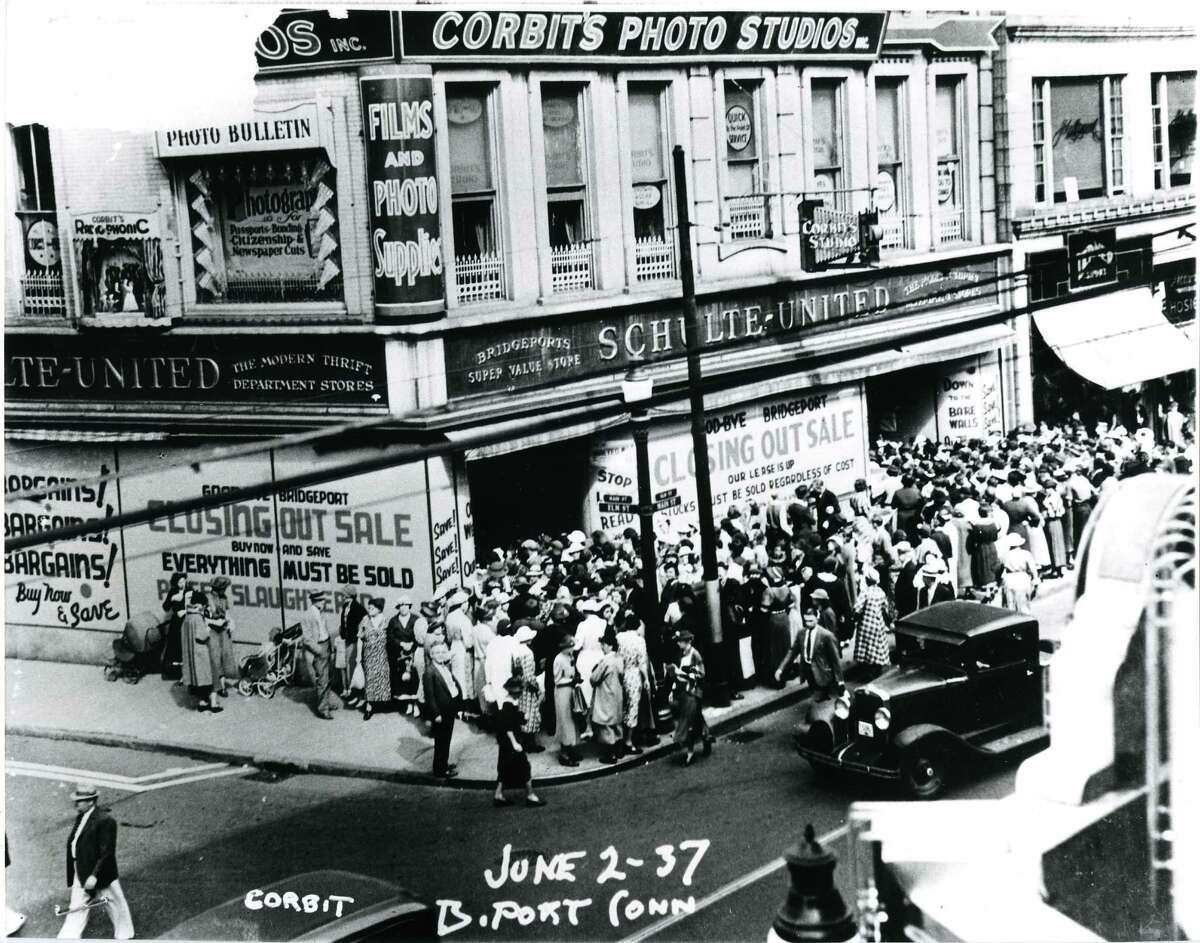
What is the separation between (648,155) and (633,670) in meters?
3.12

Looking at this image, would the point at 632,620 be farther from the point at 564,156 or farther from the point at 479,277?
the point at 564,156

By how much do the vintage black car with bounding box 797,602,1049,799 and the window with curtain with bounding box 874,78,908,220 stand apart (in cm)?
250

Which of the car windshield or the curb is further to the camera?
the curb

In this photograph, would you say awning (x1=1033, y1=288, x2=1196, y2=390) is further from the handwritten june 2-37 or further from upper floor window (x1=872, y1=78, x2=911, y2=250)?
the handwritten june 2-37

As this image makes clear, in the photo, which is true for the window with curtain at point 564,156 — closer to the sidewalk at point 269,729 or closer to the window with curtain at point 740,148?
the window with curtain at point 740,148

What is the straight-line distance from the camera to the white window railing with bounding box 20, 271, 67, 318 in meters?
8.64

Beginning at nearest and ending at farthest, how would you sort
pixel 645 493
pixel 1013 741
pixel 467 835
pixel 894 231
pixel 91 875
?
pixel 1013 741
pixel 91 875
pixel 467 835
pixel 645 493
pixel 894 231

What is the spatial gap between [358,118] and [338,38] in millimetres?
461

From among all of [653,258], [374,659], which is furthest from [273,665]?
[653,258]

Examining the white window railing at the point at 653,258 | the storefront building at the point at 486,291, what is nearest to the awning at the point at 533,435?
the storefront building at the point at 486,291

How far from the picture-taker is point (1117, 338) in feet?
27.0

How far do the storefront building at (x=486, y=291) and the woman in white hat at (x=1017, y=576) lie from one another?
90 centimetres

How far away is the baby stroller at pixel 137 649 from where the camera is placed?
28.7 feet

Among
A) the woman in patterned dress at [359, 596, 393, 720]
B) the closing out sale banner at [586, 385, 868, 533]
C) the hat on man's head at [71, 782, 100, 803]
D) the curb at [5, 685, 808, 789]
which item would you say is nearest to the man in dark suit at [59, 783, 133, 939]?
the hat on man's head at [71, 782, 100, 803]
